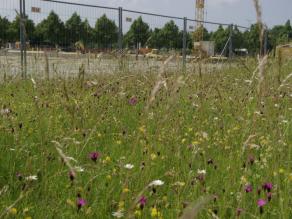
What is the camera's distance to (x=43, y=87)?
4570mm

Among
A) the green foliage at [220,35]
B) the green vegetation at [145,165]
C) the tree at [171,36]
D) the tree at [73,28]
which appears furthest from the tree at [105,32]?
the green vegetation at [145,165]

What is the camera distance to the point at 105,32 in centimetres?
1029

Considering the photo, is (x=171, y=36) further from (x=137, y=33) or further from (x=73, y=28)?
(x=73, y=28)

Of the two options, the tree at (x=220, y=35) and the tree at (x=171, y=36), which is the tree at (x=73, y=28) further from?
the tree at (x=220, y=35)

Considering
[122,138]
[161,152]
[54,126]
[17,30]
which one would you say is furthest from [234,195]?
[17,30]

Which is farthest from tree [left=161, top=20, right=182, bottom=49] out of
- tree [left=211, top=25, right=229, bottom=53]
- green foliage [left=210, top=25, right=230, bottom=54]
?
tree [left=211, top=25, right=229, bottom=53]

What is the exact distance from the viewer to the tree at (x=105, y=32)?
10.1 meters

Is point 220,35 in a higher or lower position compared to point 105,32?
higher

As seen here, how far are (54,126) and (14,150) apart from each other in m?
0.68

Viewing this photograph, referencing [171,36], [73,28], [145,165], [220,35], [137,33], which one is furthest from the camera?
[220,35]

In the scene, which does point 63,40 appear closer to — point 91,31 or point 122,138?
point 91,31

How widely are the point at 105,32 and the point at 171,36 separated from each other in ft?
10.1

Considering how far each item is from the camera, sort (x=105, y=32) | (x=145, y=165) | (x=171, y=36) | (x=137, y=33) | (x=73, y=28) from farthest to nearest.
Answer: (x=137, y=33) < (x=171, y=36) < (x=105, y=32) < (x=73, y=28) < (x=145, y=165)

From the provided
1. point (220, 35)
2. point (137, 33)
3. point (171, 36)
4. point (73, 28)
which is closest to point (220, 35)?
point (220, 35)
